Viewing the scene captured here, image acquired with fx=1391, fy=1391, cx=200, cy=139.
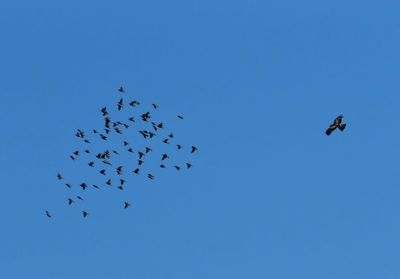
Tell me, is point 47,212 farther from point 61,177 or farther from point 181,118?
point 181,118

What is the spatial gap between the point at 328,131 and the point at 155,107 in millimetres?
26189

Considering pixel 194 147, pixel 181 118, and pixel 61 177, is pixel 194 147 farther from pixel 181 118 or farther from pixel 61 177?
pixel 61 177

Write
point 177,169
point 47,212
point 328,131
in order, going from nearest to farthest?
point 328,131, point 177,169, point 47,212

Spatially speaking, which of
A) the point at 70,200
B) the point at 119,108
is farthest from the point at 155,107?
the point at 70,200

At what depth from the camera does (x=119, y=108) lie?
180 meters

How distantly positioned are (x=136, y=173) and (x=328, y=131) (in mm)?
28841

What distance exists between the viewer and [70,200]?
184m

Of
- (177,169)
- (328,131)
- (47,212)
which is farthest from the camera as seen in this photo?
(47,212)

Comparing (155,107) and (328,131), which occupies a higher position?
(155,107)

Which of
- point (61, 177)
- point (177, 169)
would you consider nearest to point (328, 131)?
point (177, 169)

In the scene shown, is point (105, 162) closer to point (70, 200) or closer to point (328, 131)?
point (70, 200)

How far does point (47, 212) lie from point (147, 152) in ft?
56.9

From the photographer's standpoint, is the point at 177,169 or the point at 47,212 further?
the point at 47,212

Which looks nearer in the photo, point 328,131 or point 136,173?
point 328,131
